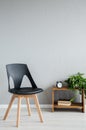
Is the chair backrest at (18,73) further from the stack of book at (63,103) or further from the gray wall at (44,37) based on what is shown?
the stack of book at (63,103)

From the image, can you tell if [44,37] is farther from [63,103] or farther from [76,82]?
[63,103]

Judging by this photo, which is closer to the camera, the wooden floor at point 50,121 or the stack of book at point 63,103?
the wooden floor at point 50,121

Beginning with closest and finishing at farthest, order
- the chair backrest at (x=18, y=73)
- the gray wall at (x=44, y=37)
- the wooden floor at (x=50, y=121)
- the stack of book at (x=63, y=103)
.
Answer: the wooden floor at (x=50, y=121) → the chair backrest at (x=18, y=73) → the stack of book at (x=63, y=103) → the gray wall at (x=44, y=37)

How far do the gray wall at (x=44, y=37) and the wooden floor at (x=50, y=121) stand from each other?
57cm

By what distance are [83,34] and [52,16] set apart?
60 centimetres

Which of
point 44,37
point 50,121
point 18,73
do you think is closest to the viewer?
point 50,121

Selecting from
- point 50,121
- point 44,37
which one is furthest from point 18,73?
point 50,121

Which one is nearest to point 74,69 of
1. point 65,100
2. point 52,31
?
point 65,100

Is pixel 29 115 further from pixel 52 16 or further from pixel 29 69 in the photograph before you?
pixel 52 16

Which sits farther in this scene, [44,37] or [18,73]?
[44,37]

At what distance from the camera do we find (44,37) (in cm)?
325

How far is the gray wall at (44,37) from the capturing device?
3213mm

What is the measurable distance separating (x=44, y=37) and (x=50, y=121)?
1.38 meters

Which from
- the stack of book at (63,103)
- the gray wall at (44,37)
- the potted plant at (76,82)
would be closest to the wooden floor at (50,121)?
the stack of book at (63,103)
